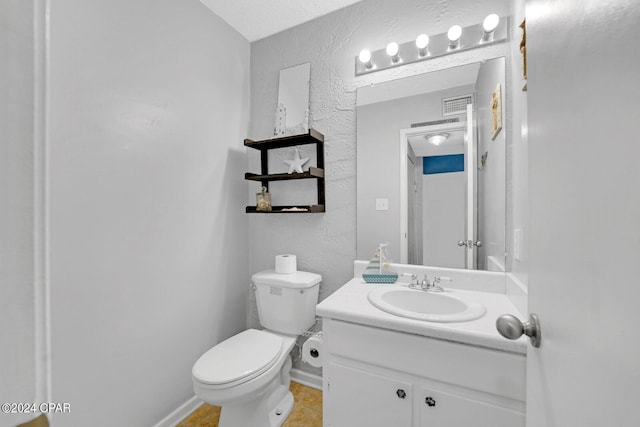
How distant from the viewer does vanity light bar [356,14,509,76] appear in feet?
4.38

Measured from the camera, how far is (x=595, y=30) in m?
0.38

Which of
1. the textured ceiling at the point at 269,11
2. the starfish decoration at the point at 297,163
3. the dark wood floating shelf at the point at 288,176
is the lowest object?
the dark wood floating shelf at the point at 288,176

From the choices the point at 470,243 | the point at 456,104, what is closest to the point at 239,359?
the point at 470,243

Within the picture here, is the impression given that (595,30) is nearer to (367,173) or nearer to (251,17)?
(367,173)

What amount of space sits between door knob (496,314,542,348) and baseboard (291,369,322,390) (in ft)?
4.83

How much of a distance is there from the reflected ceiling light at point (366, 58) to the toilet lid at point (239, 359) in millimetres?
1666

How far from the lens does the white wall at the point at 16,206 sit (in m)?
0.19

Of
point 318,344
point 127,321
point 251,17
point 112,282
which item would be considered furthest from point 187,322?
point 251,17

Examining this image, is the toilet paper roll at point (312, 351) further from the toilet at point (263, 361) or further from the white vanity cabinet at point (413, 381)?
the white vanity cabinet at point (413, 381)

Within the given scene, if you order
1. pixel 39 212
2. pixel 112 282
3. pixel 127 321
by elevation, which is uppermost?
pixel 39 212

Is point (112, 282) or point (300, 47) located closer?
point (112, 282)

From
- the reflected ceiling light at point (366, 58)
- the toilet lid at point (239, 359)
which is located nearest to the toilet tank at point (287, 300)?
the toilet lid at point (239, 359)

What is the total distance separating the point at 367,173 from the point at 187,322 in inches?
53.8

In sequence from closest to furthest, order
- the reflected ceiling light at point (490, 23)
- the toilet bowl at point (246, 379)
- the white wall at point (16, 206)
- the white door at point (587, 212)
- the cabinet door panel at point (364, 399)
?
1. the white wall at point (16, 206)
2. the white door at point (587, 212)
3. the cabinet door panel at point (364, 399)
4. the toilet bowl at point (246, 379)
5. the reflected ceiling light at point (490, 23)
